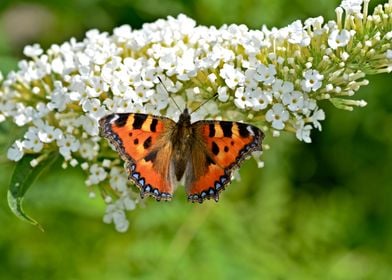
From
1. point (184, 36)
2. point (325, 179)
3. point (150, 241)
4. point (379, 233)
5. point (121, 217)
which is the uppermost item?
point (325, 179)

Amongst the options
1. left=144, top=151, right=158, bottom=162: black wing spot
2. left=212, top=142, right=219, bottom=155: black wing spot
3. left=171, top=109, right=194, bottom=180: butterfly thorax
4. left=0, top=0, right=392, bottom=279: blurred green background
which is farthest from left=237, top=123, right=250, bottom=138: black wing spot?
left=0, top=0, right=392, bottom=279: blurred green background

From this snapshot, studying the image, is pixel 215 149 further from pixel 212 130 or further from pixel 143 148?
pixel 143 148

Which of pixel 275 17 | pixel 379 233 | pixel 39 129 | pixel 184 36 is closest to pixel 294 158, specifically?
pixel 379 233

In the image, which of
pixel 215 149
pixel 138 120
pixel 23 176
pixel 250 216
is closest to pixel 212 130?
pixel 215 149

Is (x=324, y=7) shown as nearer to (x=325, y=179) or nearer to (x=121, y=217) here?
(x=325, y=179)

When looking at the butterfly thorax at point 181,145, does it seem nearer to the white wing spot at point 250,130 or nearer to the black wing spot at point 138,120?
the black wing spot at point 138,120

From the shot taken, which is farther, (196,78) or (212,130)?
(196,78)
